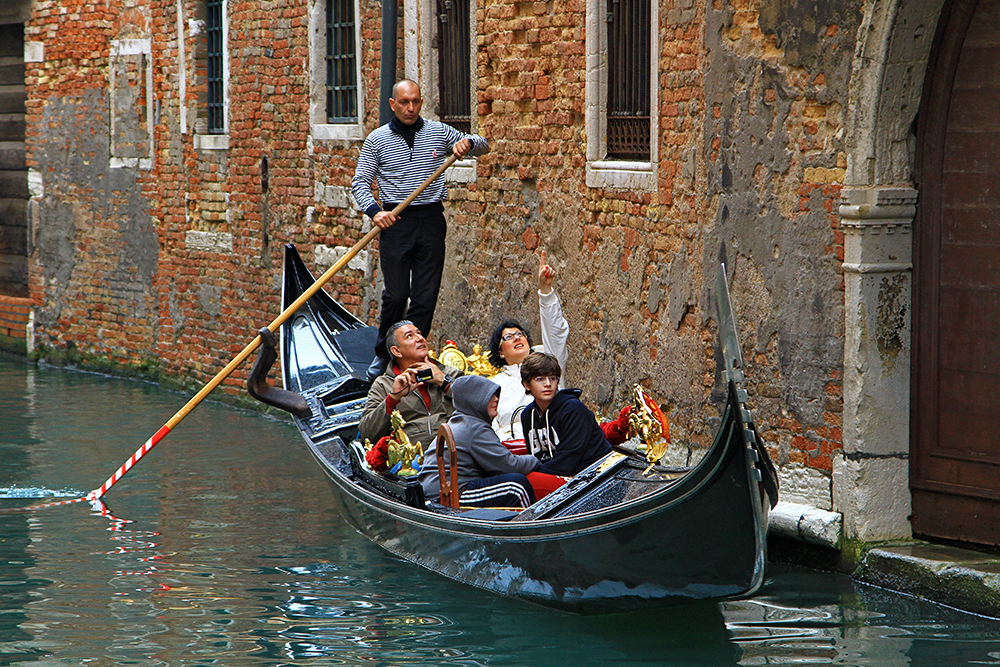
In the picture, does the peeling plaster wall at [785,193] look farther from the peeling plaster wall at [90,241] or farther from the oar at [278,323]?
the peeling plaster wall at [90,241]

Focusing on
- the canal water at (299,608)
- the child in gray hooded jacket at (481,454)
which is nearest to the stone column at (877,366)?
the canal water at (299,608)

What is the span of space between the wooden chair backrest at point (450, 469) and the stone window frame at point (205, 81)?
578 centimetres

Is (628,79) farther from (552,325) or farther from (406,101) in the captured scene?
(552,325)

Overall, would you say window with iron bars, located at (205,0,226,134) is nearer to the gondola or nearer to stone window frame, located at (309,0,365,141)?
stone window frame, located at (309,0,365,141)

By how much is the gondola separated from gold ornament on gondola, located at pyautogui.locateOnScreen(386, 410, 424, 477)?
0.26ft

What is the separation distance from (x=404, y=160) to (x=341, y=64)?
2.53 m

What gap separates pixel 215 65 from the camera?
429 inches

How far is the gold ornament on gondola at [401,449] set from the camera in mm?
5715

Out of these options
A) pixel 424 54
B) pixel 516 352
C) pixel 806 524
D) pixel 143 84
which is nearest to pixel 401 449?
pixel 516 352

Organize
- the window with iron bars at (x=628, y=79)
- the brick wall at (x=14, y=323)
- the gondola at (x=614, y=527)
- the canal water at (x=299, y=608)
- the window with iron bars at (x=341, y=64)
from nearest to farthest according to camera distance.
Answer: the gondola at (x=614, y=527) < the canal water at (x=299, y=608) < the window with iron bars at (x=628, y=79) < the window with iron bars at (x=341, y=64) < the brick wall at (x=14, y=323)

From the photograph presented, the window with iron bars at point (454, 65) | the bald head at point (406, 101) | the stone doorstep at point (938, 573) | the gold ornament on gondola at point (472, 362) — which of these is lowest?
the stone doorstep at point (938, 573)

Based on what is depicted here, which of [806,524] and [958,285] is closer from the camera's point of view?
[958,285]

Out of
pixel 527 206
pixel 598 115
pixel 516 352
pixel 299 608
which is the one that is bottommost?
pixel 299 608

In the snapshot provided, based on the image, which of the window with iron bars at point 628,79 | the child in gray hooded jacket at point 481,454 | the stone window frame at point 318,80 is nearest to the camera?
the child in gray hooded jacket at point 481,454
